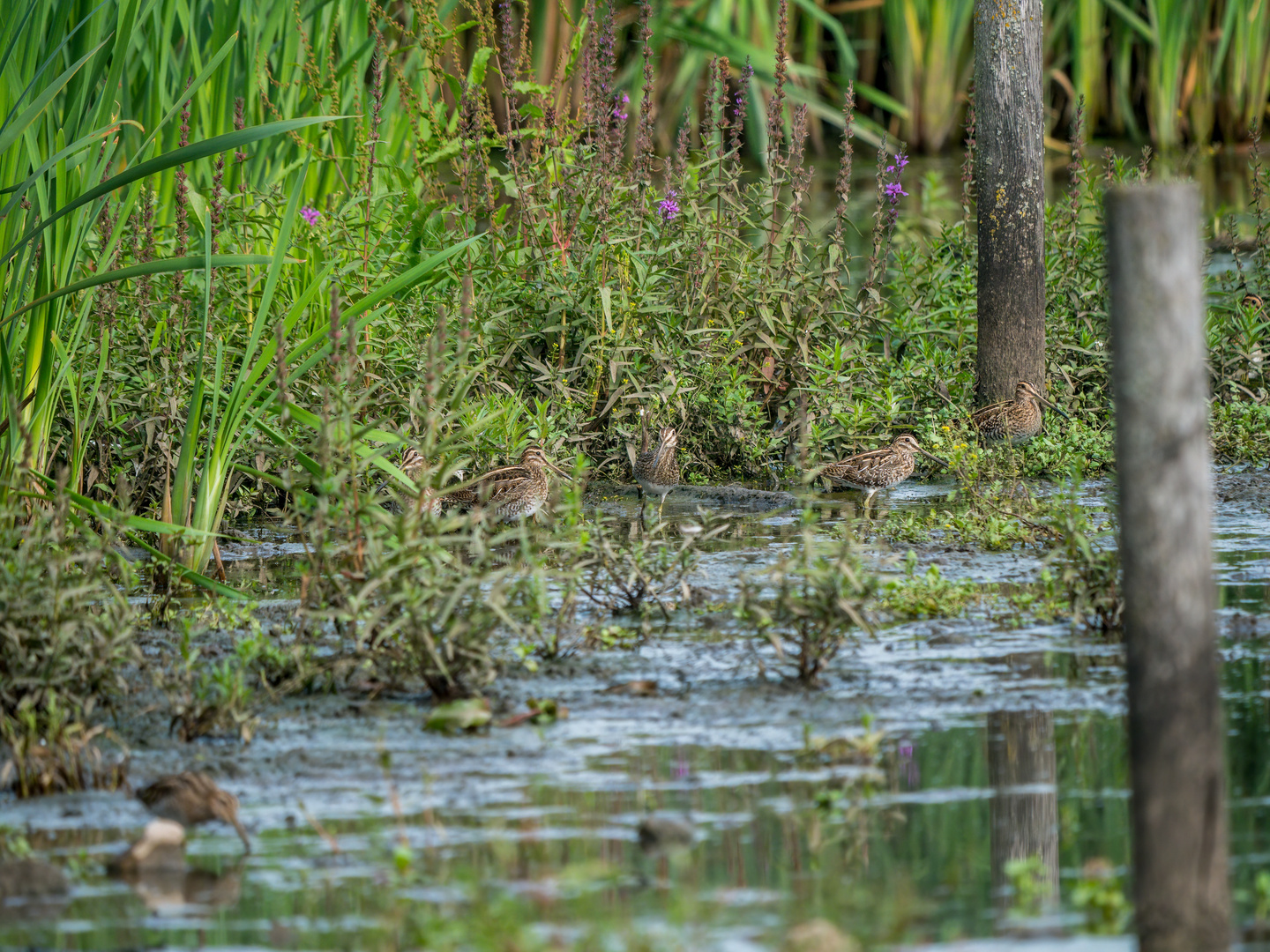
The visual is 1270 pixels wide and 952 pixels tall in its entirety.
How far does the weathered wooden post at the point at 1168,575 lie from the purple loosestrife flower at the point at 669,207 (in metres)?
5.70

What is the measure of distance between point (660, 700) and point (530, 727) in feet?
1.52

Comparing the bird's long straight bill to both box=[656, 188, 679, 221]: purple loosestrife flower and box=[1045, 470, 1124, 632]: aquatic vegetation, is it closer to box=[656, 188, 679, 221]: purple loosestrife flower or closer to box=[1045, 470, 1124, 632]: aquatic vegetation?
box=[656, 188, 679, 221]: purple loosestrife flower

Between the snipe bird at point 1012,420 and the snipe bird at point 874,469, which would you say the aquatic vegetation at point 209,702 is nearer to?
the snipe bird at point 874,469

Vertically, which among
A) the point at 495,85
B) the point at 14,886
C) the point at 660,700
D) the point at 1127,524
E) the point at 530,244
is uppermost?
the point at 495,85

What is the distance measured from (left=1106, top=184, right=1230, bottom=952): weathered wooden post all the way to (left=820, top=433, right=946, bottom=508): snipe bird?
4.78 m

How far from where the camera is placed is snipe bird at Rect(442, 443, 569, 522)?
301 inches

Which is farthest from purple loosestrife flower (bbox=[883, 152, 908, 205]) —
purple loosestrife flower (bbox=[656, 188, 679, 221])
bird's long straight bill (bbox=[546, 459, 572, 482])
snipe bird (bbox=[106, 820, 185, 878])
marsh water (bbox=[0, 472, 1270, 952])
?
snipe bird (bbox=[106, 820, 185, 878])

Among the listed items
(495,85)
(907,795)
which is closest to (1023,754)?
(907,795)

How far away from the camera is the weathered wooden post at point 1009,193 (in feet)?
28.5

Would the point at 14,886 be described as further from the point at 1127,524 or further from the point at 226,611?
the point at 1127,524

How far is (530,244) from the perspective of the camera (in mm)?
9234

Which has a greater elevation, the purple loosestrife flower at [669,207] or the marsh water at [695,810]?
the purple loosestrife flower at [669,207]

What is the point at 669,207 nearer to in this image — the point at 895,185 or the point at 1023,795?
the point at 895,185

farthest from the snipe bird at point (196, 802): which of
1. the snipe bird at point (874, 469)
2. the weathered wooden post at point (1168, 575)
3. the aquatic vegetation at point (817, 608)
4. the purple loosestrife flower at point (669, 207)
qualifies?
the purple loosestrife flower at point (669, 207)
